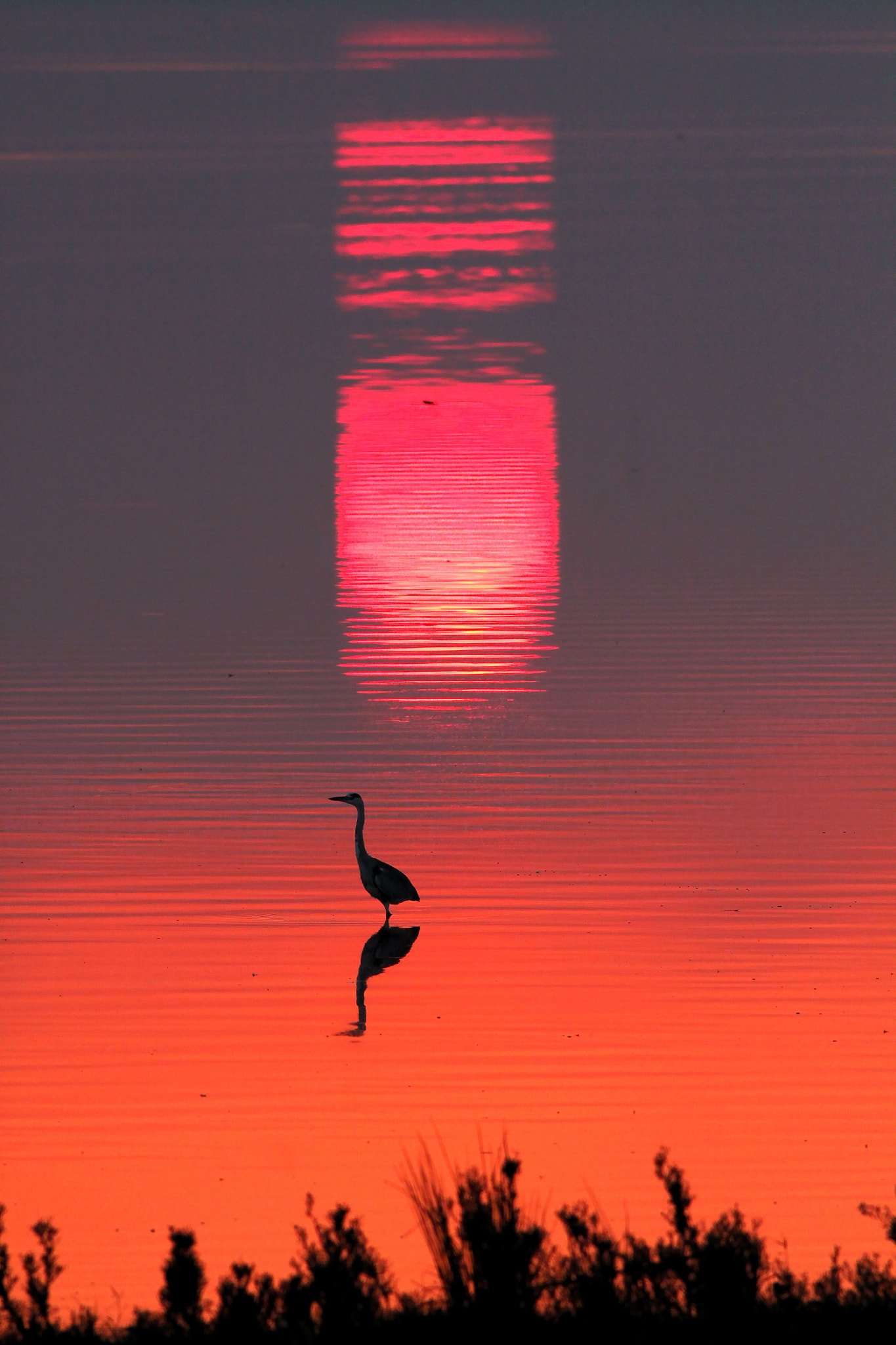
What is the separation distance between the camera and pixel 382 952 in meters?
13.4

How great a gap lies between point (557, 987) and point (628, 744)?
17.9 feet

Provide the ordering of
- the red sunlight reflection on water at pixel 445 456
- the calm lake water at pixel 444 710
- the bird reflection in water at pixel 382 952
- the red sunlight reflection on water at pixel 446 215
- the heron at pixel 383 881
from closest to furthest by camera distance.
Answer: the calm lake water at pixel 444 710 → the bird reflection in water at pixel 382 952 → the heron at pixel 383 881 → the red sunlight reflection on water at pixel 445 456 → the red sunlight reflection on water at pixel 446 215

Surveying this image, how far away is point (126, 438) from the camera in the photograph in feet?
103

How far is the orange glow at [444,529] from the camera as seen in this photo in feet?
68.9

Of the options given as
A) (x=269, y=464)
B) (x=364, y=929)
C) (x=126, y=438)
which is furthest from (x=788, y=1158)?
(x=126, y=438)

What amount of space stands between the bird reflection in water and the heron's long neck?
0.47 m

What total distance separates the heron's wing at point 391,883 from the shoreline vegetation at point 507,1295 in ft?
19.0

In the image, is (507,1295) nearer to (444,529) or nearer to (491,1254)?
(491,1254)

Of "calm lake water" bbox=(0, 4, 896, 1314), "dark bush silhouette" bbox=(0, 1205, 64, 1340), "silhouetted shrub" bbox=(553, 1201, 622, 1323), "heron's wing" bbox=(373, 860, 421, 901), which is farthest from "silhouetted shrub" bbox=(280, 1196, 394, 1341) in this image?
"heron's wing" bbox=(373, 860, 421, 901)

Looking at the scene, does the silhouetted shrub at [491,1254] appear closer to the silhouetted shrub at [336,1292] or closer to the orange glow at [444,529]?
→ the silhouetted shrub at [336,1292]

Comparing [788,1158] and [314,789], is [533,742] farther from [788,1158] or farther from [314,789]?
[788,1158]

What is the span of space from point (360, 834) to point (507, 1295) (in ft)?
21.8

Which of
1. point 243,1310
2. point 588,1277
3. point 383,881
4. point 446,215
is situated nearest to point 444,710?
point 383,881

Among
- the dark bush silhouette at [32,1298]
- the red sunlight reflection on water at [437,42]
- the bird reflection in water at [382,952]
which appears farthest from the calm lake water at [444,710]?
the red sunlight reflection on water at [437,42]
